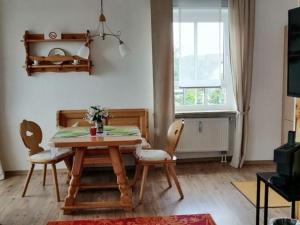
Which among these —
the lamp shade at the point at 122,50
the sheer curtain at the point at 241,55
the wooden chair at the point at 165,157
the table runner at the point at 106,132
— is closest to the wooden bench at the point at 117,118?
the table runner at the point at 106,132

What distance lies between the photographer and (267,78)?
4785 millimetres

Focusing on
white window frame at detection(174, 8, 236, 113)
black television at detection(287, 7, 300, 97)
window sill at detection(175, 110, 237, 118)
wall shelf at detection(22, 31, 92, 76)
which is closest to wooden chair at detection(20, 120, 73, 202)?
wall shelf at detection(22, 31, 92, 76)

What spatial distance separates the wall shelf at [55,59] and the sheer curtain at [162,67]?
2.82 feet

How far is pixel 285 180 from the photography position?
7.89 feet

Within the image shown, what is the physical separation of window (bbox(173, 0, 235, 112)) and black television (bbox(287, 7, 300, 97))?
213 centimetres

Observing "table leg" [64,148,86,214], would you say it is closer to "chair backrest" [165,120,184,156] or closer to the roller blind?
A: "chair backrest" [165,120,184,156]

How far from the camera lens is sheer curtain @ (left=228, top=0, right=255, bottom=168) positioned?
4508 mm

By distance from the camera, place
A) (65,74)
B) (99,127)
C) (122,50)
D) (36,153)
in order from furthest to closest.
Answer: (65,74)
(122,50)
(36,153)
(99,127)

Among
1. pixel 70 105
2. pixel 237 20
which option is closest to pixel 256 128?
pixel 237 20

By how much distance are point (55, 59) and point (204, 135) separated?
7.32 ft

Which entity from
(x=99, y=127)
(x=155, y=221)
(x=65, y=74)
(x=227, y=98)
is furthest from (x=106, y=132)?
(x=227, y=98)

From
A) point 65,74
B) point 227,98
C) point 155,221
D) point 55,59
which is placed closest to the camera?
point 155,221

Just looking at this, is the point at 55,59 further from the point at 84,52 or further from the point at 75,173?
the point at 75,173

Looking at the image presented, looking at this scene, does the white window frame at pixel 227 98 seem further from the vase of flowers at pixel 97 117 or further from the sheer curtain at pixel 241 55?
the vase of flowers at pixel 97 117
